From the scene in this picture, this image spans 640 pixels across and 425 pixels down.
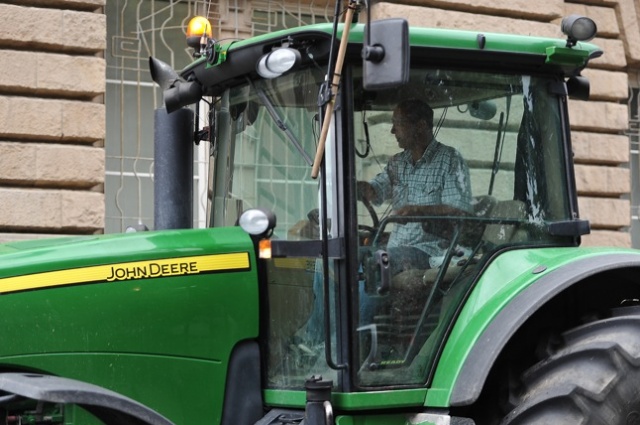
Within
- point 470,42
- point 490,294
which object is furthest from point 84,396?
point 470,42

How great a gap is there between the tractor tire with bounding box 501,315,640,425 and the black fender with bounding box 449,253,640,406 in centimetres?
21

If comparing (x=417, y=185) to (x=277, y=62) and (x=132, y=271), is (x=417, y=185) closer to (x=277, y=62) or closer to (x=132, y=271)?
(x=277, y=62)

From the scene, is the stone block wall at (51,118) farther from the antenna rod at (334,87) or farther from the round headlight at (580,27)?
the round headlight at (580,27)

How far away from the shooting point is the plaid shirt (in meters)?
4.26

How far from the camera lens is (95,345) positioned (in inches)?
160

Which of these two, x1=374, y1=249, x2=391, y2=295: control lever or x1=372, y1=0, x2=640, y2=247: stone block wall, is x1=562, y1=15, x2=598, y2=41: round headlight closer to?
x1=374, y1=249, x2=391, y2=295: control lever

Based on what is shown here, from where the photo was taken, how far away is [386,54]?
379cm

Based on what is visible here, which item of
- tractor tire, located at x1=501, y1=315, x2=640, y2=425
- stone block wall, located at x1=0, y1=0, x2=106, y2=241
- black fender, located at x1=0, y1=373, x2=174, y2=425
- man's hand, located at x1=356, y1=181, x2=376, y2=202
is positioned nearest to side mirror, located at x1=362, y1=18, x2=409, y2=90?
man's hand, located at x1=356, y1=181, x2=376, y2=202

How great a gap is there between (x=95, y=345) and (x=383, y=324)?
1.07 metres

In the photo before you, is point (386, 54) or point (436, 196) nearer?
point (386, 54)

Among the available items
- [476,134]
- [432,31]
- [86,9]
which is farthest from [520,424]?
[86,9]

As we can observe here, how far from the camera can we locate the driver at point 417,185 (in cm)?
425

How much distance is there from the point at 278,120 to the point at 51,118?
5.04m

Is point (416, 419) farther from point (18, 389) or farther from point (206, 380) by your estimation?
point (18, 389)
